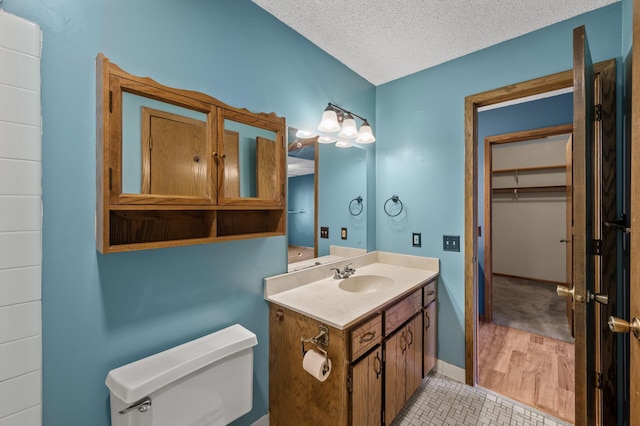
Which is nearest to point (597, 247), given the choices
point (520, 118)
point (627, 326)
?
point (627, 326)

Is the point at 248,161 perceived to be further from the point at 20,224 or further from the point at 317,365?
the point at 317,365

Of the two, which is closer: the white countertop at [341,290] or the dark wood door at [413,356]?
the white countertop at [341,290]

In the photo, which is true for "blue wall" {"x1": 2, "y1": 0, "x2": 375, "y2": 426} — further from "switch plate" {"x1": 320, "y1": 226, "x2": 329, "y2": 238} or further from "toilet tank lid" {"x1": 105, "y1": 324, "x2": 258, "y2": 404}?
"switch plate" {"x1": 320, "y1": 226, "x2": 329, "y2": 238}

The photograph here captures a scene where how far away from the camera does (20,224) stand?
2.85 ft

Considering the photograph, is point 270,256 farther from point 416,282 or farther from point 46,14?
point 46,14

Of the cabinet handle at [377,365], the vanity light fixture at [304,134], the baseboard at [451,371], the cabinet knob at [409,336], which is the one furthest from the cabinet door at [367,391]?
the vanity light fixture at [304,134]

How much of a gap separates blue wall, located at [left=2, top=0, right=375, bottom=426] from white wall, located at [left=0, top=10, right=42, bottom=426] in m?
0.03

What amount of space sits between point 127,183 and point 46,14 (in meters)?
0.61

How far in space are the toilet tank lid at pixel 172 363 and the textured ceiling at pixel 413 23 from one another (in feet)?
5.76

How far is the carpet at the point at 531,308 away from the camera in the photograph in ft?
9.45

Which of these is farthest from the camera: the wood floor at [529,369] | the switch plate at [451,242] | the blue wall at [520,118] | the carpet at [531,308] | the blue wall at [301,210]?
the carpet at [531,308]

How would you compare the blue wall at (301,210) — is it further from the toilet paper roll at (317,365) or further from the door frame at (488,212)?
the door frame at (488,212)

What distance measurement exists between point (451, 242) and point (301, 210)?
118 cm

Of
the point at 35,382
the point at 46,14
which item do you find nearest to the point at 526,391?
the point at 35,382
